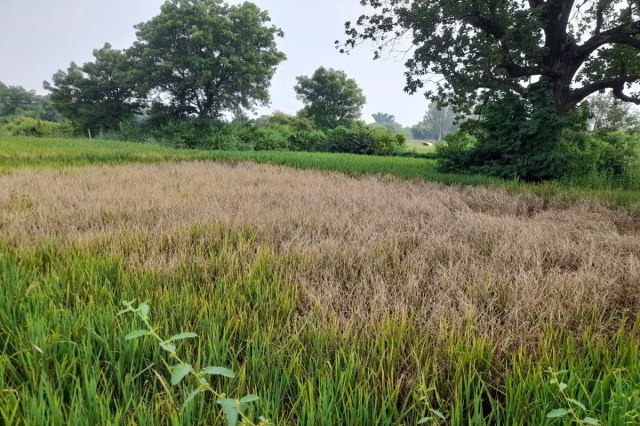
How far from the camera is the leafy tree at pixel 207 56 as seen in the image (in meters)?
28.1

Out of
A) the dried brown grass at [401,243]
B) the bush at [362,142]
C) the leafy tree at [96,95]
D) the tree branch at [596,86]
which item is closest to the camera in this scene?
the dried brown grass at [401,243]

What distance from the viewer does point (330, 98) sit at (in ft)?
144

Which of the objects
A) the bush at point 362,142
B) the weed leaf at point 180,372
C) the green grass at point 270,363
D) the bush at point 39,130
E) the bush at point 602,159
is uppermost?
the bush at point 39,130

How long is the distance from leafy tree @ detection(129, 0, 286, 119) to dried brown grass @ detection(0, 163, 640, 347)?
26885mm

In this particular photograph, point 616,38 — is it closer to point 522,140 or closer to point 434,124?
point 522,140

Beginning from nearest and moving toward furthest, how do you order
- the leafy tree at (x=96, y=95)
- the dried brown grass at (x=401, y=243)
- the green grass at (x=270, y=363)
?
the green grass at (x=270, y=363)
the dried brown grass at (x=401, y=243)
the leafy tree at (x=96, y=95)

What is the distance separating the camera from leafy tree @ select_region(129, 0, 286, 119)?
1106 inches

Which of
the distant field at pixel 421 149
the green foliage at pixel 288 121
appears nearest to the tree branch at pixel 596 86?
the distant field at pixel 421 149

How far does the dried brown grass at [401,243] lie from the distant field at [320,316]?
0.02 meters

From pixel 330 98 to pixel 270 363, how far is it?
45.8m

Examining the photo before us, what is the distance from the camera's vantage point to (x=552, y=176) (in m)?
8.17

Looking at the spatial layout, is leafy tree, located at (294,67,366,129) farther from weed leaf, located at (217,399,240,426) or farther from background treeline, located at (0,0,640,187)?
weed leaf, located at (217,399,240,426)

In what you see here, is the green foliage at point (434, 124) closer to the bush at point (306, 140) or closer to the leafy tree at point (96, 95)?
the bush at point (306, 140)

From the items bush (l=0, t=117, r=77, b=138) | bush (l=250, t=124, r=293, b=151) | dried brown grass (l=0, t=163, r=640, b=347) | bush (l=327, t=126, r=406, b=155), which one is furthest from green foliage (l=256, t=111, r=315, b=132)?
dried brown grass (l=0, t=163, r=640, b=347)
